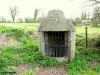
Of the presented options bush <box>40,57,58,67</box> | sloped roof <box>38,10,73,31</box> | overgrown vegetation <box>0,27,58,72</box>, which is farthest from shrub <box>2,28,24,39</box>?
bush <box>40,57,58,67</box>

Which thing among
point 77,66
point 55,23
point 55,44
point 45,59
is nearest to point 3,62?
point 45,59

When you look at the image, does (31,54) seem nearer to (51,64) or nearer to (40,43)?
(40,43)

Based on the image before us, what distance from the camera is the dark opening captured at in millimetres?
10805

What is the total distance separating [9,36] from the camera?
13.8 meters

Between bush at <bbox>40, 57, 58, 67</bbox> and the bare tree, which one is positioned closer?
bush at <bbox>40, 57, 58, 67</bbox>

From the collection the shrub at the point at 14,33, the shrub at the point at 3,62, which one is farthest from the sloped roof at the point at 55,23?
the shrub at the point at 14,33

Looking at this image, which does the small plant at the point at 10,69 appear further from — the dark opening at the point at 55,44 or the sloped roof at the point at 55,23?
the sloped roof at the point at 55,23

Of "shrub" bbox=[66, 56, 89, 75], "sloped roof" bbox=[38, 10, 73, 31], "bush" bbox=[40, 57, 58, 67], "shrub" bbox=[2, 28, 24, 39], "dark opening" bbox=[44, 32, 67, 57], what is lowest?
"shrub" bbox=[66, 56, 89, 75]

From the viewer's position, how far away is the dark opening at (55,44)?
35.4 feet

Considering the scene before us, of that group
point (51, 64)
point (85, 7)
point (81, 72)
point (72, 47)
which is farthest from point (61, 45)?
point (85, 7)

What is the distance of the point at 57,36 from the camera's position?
11.1 m

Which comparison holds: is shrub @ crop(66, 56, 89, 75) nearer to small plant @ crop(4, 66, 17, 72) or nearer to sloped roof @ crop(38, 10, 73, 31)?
sloped roof @ crop(38, 10, 73, 31)

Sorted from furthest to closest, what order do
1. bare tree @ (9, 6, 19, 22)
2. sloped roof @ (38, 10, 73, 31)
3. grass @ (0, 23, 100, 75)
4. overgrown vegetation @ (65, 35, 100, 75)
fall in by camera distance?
bare tree @ (9, 6, 19, 22), sloped roof @ (38, 10, 73, 31), grass @ (0, 23, 100, 75), overgrown vegetation @ (65, 35, 100, 75)

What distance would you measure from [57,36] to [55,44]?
0.49 metres
